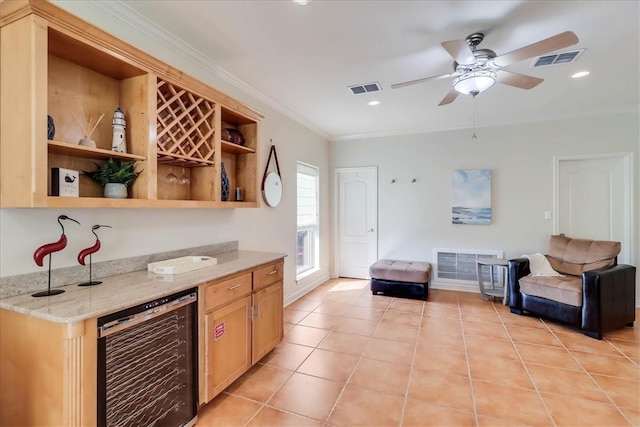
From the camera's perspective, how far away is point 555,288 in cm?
333

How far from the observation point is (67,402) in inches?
50.5

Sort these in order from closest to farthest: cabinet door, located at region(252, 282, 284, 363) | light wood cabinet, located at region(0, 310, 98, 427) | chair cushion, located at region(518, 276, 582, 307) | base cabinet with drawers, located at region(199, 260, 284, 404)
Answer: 1. light wood cabinet, located at region(0, 310, 98, 427)
2. base cabinet with drawers, located at region(199, 260, 284, 404)
3. cabinet door, located at region(252, 282, 284, 363)
4. chair cushion, located at region(518, 276, 582, 307)

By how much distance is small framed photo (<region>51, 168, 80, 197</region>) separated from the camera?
1.57 meters

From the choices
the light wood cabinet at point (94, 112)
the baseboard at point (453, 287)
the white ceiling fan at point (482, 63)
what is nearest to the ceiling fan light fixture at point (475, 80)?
the white ceiling fan at point (482, 63)

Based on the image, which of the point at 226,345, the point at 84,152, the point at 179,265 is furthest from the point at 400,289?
the point at 84,152

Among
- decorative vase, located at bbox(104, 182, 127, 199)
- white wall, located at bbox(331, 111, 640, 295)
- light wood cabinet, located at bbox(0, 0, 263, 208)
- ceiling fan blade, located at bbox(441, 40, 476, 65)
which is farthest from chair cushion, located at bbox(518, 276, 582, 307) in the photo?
decorative vase, located at bbox(104, 182, 127, 199)

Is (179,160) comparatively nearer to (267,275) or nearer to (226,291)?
(226,291)

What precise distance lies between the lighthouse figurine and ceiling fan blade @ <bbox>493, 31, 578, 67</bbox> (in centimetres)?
255

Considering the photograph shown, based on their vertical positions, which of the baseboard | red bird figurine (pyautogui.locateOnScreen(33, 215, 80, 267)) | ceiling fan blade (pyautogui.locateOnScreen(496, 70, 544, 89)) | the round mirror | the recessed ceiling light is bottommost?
the baseboard

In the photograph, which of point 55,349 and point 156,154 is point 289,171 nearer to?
point 156,154

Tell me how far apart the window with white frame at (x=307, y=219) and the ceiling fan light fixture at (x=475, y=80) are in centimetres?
264

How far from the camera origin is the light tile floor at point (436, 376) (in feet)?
6.42

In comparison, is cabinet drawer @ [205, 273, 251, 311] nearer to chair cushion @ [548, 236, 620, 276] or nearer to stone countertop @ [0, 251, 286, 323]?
stone countertop @ [0, 251, 286, 323]

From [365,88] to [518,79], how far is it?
1.45 m
